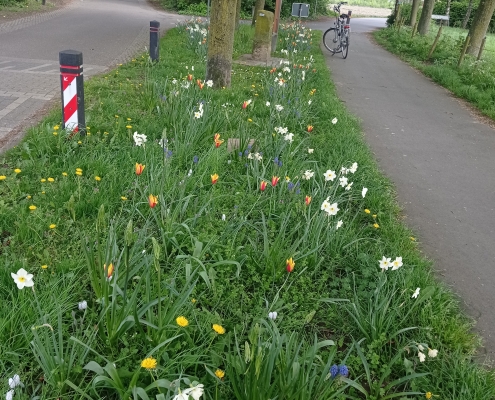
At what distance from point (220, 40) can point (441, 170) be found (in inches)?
161

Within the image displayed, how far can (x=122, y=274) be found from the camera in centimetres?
249

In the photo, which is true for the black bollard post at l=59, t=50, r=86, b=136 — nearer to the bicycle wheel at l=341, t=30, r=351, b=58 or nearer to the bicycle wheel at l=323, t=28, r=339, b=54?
the bicycle wheel at l=341, t=30, r=351, b=58

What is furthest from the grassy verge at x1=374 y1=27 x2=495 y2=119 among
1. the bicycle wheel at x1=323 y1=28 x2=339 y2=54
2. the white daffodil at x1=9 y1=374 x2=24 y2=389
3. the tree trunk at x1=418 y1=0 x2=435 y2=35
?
the white daffodil at x1=9 y1=374 x2=24 y2=389

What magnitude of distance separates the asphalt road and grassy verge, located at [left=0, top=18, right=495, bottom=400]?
29 centimetres

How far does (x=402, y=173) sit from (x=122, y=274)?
4054 millimetres

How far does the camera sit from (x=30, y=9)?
18281 millimetres

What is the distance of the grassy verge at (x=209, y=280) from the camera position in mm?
2080

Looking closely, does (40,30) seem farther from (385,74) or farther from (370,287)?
(370,287)

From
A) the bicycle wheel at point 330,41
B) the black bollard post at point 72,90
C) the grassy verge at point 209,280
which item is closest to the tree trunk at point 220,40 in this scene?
the grassy verge at point 209,280

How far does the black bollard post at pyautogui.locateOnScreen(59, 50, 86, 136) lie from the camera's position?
444 centimetres

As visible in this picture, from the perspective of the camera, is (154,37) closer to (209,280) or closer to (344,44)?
(344,44)

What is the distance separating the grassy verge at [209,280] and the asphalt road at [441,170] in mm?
292

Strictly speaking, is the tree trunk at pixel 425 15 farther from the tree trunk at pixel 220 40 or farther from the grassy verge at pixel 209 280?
the grassy verge at pixel 209 280

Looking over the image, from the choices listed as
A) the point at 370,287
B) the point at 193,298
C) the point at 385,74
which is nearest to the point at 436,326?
the point at 370,287
